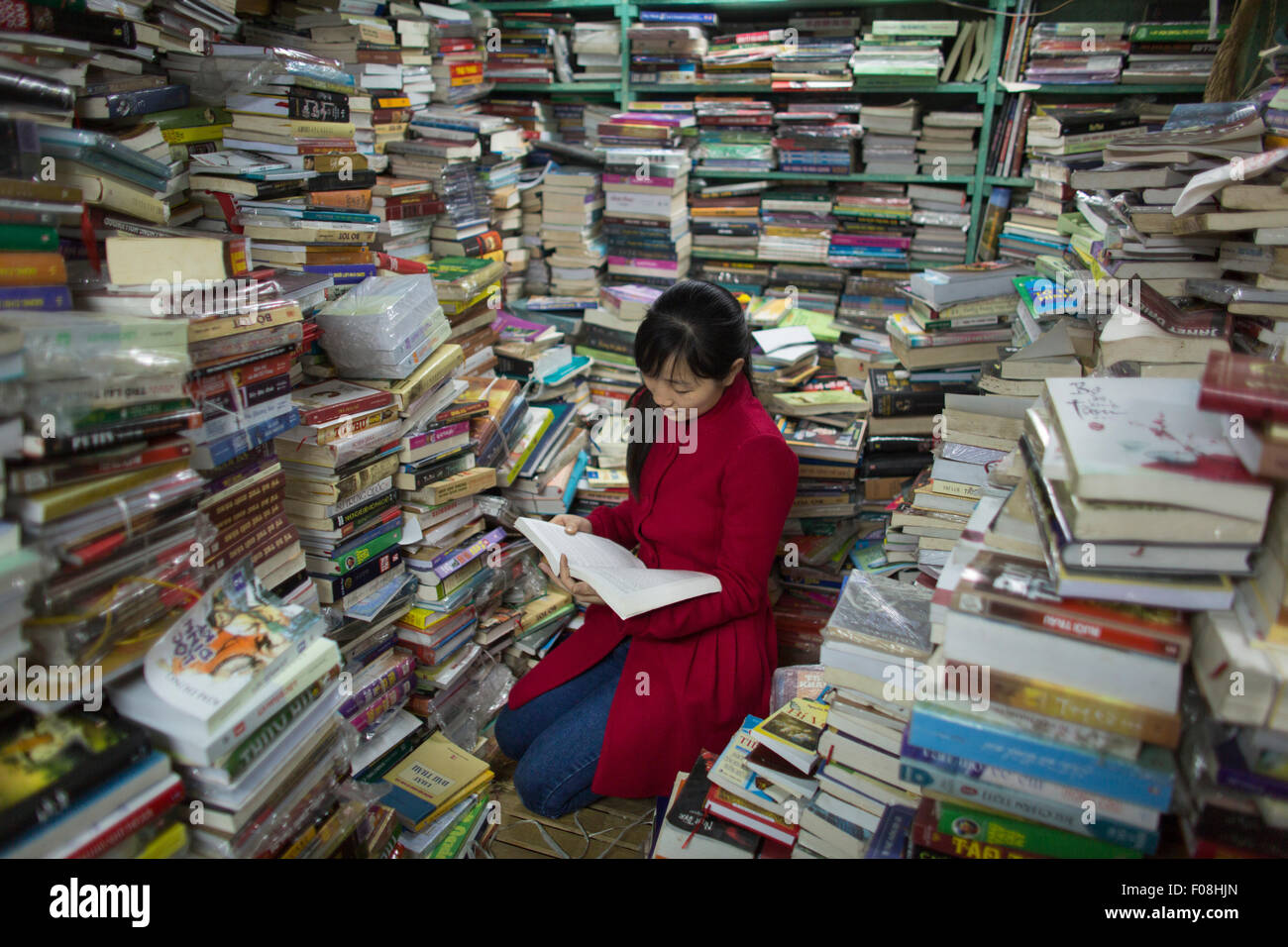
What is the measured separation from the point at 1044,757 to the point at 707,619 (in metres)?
1.01

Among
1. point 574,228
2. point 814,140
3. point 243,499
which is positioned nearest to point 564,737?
point 243,499

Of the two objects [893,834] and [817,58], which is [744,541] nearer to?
[893,834]

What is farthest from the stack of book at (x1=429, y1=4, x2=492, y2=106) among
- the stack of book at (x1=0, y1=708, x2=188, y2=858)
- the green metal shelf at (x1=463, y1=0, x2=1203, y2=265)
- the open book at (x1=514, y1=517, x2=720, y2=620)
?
the stack of book at (x1=0, y1=708, x2=188, y2=858)

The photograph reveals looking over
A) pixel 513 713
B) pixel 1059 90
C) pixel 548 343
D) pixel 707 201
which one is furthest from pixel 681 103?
pixel 513 713

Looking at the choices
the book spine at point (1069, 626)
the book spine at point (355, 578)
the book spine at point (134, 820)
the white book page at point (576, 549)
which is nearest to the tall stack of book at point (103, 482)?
the book spine at point (134, 820)

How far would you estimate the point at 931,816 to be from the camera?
108 cm

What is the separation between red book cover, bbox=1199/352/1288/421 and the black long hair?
1059 mm

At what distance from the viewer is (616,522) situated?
2289 mm

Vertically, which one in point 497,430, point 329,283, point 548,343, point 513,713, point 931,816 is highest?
point 329,283

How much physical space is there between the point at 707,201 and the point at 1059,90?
1.30 metres

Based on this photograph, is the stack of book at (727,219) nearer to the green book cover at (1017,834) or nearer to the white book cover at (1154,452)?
the white book cover at (1154,452)

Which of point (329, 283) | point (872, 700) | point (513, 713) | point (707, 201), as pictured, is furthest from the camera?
point (707, 201)
